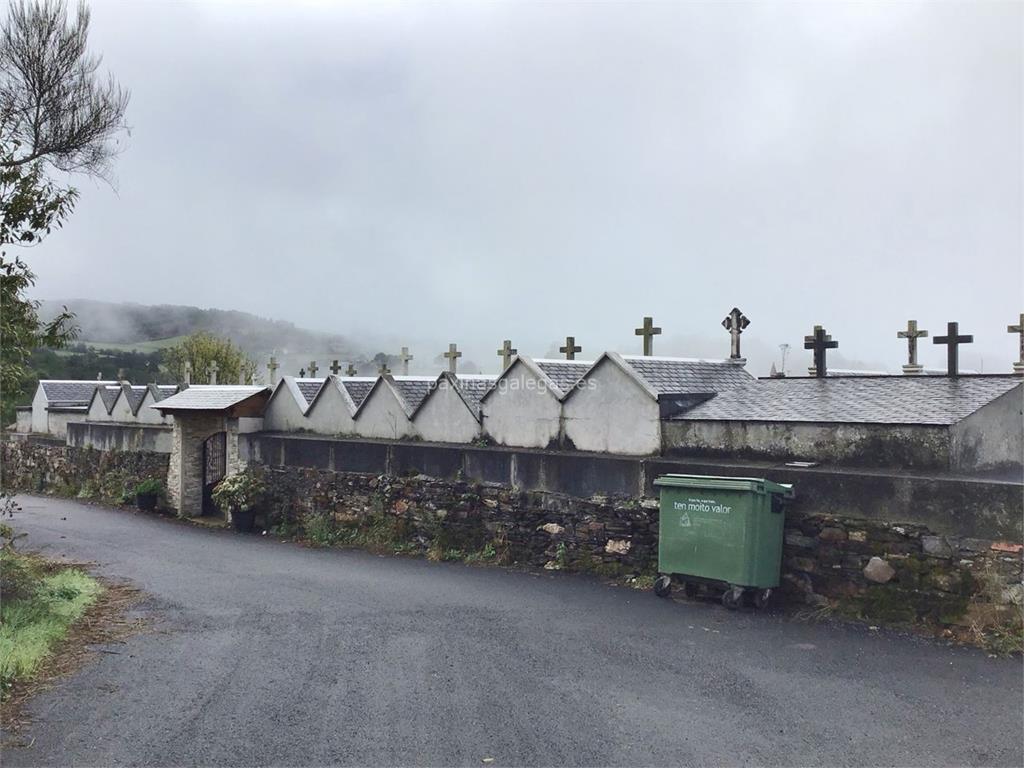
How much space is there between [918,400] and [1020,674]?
3.38m

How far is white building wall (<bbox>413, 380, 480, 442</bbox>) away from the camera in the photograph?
12492 millimetres

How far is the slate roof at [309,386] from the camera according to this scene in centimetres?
1636

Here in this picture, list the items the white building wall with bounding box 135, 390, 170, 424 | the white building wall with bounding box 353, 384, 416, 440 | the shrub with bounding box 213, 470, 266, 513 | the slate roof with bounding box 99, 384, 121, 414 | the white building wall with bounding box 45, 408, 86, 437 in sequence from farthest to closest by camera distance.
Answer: the white building wall with bounding box 45, 408, 86, 437, the slate roof with bounding box 99, 384, 121, 414, the white building wall with bounding box 135, 390, 170, 424, the shrub with bounding box 213, 470, 266, 513, the white building wall with bounding box 353, 384, 416, 440

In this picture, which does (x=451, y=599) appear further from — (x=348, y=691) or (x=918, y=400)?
(x=918, y=400)

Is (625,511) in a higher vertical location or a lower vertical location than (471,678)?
higher

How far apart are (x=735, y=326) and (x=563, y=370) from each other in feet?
8.34

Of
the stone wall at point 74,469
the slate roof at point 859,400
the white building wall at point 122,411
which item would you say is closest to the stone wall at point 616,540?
the slate roof at point 859,400

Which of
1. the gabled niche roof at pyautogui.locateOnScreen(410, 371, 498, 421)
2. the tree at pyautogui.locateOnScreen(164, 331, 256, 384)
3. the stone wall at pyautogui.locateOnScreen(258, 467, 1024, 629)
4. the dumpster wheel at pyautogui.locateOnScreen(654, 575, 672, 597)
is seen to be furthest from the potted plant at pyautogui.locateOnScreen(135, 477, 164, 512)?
the tree at pyautogui.locateOnScreen(164, 331, 256, 384)

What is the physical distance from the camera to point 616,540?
393 inches

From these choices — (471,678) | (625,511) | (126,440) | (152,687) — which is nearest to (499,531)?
(625,511)

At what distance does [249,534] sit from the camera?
15125mm

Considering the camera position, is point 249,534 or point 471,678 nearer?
point 471,678

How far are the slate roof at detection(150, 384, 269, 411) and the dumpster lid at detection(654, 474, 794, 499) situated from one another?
10.5 metres

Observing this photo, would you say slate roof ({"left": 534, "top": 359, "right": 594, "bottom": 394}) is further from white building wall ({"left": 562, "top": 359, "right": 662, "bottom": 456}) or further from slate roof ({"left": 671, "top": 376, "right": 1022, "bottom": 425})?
slate roof ({"left": 671, "top": 376, "right": 1022, "bottom": 425})
